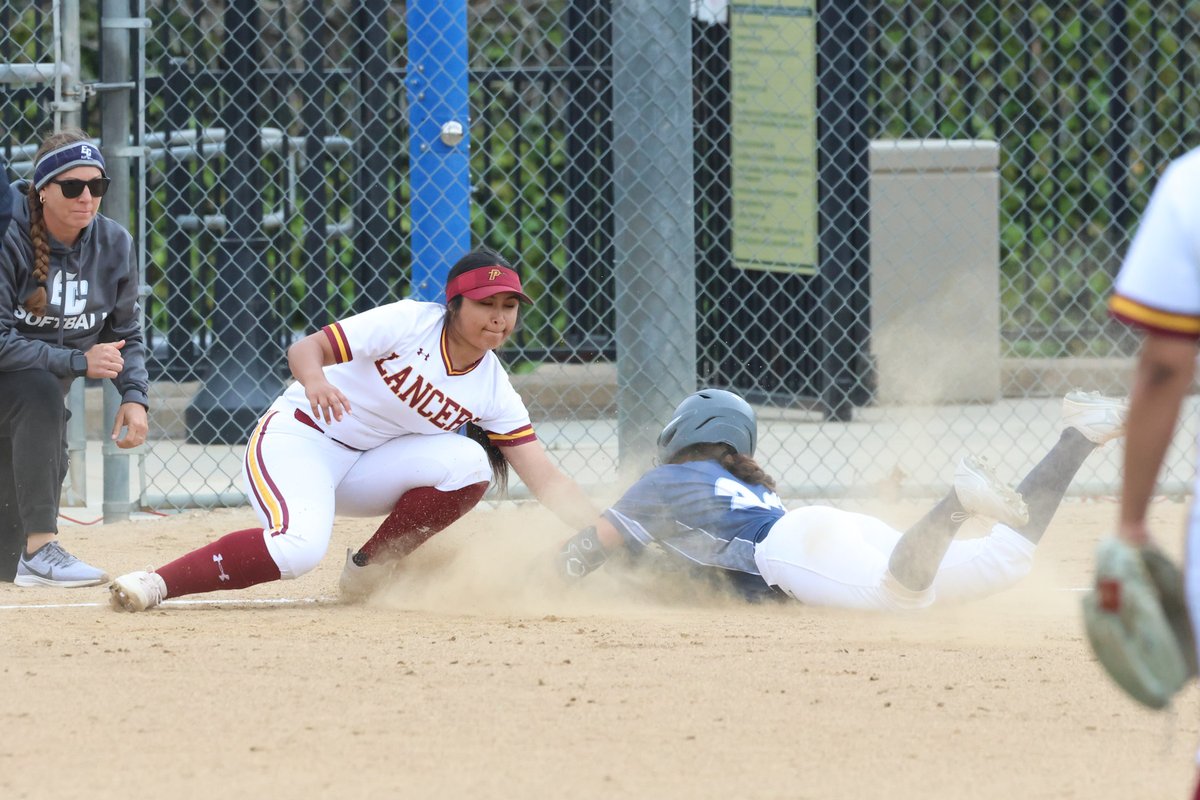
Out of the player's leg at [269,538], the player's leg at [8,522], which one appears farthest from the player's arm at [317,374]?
the player's leg at [8,522]

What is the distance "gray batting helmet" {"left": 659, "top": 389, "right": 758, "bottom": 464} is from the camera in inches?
191

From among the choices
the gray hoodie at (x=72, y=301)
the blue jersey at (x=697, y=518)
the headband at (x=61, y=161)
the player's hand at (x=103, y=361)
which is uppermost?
the headband at (x=61, y=161)

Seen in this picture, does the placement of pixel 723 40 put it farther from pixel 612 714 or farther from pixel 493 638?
pixel 612 714

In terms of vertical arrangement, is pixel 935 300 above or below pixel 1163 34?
below

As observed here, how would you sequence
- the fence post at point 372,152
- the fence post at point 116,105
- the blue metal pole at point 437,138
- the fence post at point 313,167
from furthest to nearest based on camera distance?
1. the fence post at point 313,167
2. the fence post at point 372,152
3. the blue metal pole at point 437,138
4. the fence post at point 116,105

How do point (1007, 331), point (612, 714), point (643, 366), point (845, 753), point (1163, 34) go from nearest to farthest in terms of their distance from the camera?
1. point (845, 753)
2. point (612, 714)
3. point (643, 366)
4. point (1007, 331)
5. point (1163, 34)

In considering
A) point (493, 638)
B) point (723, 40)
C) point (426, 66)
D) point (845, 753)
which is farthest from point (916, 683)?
point (723, 40)

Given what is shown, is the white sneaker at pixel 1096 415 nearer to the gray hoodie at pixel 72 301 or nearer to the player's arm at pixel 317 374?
the player's arm at pixel 317 374

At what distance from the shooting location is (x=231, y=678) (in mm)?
3871

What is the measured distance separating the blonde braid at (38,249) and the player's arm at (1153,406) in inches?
144

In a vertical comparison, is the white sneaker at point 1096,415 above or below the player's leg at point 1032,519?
above

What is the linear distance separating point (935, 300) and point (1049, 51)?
218cm

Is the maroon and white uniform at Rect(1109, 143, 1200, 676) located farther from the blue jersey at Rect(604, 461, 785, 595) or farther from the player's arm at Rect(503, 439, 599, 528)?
the player's arm at Rect(503, 439, 599, 528)

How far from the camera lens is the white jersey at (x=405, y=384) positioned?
4.68m
